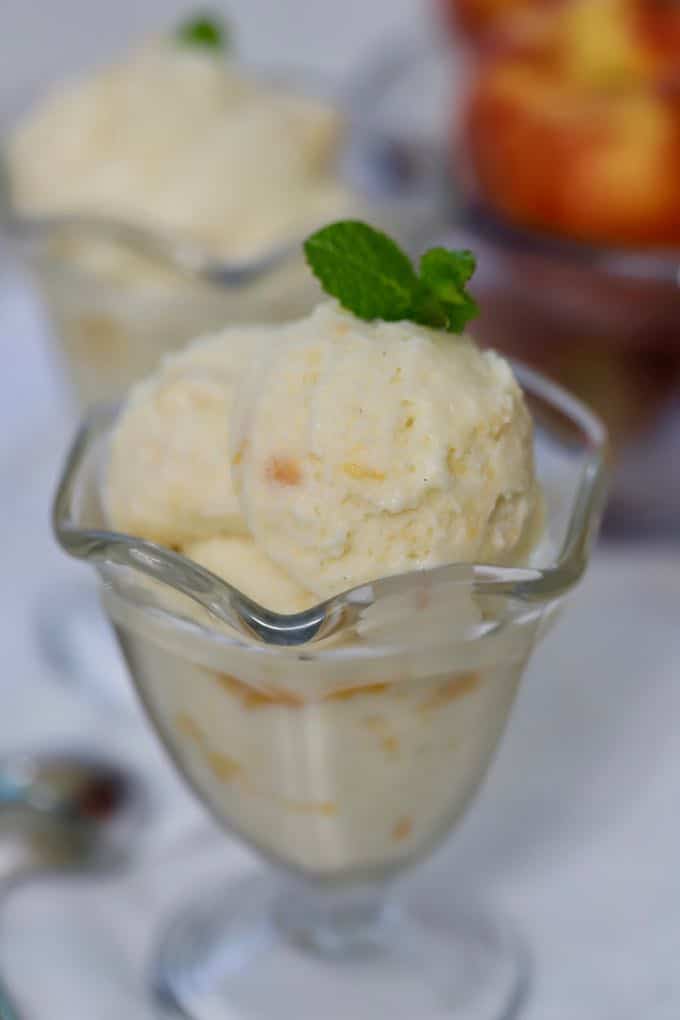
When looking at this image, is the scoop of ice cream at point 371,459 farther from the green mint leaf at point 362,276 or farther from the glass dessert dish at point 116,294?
the glass dessert dish at point 116,294

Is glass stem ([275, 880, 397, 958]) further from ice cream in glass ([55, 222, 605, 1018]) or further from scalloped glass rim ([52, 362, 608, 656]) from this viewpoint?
scalloped glass rim ([52, 362, 608, 656])

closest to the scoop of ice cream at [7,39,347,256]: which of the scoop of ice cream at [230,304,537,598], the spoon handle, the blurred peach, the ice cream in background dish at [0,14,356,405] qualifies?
the ice cream in background dish at [0,14,356,405]

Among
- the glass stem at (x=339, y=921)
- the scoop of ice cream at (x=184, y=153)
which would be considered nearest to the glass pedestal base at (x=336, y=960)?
the glass stem at (x=339, y=921)

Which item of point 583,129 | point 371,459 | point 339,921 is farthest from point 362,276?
point 583,129

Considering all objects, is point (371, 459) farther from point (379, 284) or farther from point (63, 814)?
point (63, 814)

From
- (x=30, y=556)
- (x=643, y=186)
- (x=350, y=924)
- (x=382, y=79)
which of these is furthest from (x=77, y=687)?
(x=382, y=79)
